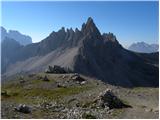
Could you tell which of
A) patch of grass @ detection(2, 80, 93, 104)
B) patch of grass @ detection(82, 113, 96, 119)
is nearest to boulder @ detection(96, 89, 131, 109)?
patch of grass @ detection(82, 113, 96, 119)

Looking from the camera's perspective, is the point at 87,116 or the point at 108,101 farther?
the point at 108,101

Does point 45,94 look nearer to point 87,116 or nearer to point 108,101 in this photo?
point 108,101

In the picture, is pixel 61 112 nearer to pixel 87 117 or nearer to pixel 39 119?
pixel 87 117

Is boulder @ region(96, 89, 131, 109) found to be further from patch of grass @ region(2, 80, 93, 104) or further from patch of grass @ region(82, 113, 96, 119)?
patch of grass @ region(2, 80, 93, 104)

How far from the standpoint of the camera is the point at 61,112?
162 ft

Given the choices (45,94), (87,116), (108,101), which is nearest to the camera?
(87,116)

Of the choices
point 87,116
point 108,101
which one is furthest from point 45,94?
point 87,116

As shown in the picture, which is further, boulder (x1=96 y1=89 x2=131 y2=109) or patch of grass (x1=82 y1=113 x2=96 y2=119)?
boulder (x1=96 y1=89 x2=131 y2=109)

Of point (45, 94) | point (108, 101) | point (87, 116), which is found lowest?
point (87, 116)

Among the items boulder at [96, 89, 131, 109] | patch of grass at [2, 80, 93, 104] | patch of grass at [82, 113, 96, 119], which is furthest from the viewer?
patch of grass at [2, 80, 93, 104]

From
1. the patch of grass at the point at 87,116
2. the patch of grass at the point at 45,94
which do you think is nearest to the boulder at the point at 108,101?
the patch of grass at the point at 87,116

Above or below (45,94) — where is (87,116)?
below

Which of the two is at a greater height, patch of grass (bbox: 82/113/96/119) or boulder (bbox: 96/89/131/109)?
boulder (bbox: 96/89/131/109)

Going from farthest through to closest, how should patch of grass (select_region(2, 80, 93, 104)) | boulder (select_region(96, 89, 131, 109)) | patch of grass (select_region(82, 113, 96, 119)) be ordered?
patch of grass (select_region(2, 80, 93, 104))
boulder (select_region(96, 89, 131, 109))
patch of grass (select_region(82, 113, 96, 119))
